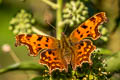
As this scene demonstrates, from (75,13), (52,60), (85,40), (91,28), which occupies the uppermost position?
(75,13)

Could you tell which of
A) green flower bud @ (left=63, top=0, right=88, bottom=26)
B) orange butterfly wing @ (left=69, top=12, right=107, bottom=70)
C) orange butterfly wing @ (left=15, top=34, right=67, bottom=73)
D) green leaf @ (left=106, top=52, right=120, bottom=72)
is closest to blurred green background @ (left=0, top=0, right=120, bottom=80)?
green leaf @ (left=106, top=52, right=120, bottom=72)

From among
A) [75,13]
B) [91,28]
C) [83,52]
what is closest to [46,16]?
[75,13]

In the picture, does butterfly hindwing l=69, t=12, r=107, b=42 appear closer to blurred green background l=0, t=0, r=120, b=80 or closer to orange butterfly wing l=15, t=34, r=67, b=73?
orange butterfly wing l=15, t=34, r=67, b=73

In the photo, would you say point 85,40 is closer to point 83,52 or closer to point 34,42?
point 83,52

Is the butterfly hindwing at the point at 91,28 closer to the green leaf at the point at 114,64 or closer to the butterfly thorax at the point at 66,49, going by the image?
the butterfly thorax at the point at 66,49

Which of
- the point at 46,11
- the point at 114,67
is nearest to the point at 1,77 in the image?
the point at 46,11

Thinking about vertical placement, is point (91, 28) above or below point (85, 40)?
above

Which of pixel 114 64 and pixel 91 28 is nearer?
pixel 91 28

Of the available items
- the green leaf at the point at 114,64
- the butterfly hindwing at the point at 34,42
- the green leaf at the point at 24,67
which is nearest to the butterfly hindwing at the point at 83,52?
the butterfly hindwing at the point at 34,42
